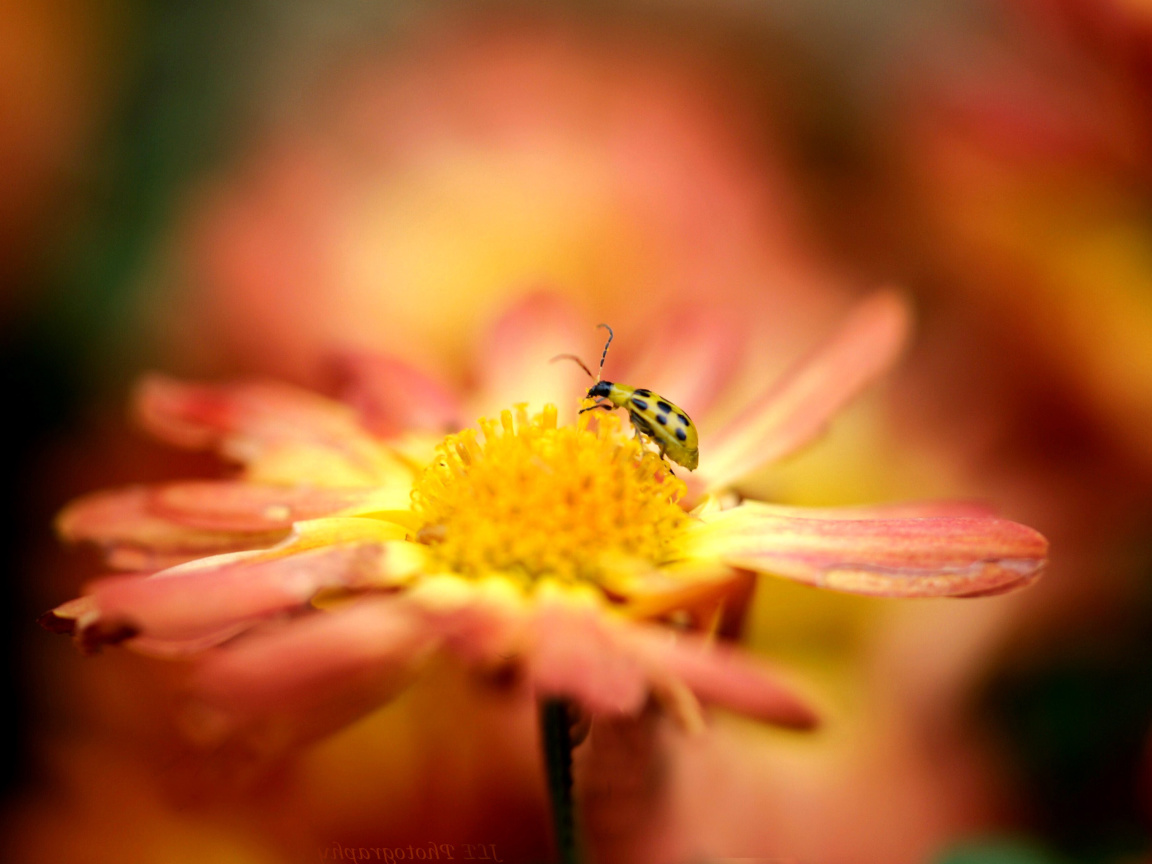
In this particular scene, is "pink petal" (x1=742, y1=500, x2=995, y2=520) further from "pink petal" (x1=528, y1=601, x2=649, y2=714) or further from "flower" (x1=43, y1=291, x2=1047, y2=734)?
"pink petal" (x1=528, y1=601, x2=649, y2=714)

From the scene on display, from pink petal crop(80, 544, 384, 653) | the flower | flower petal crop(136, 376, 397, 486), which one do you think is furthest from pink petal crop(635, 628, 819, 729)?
flower petal crop(136, 376, 397, 486)

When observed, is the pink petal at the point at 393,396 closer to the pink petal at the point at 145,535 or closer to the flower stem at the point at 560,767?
the pink petal at the point at 145,535

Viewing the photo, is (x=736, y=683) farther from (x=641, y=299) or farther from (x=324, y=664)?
(x=641, y=299)

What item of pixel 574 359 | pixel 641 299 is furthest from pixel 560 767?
pixel 641 299

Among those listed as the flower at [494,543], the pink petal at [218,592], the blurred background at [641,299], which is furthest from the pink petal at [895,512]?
the pink petal at [218,592]

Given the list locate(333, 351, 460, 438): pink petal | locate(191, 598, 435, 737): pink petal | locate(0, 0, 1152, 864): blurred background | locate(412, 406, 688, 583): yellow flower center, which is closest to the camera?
locate(191, 598, 435, 737): pink petal
